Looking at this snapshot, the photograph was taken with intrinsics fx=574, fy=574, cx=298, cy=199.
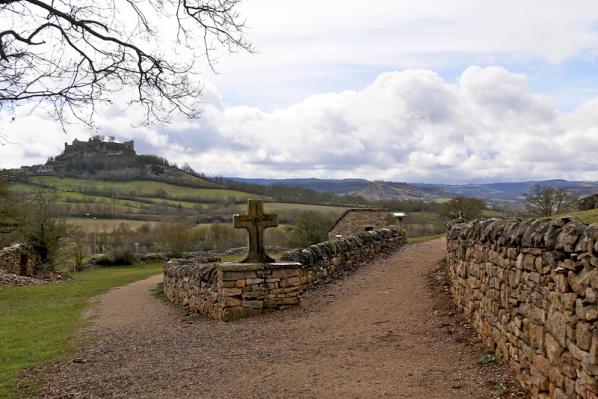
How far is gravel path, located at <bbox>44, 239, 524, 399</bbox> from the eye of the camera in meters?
6.64

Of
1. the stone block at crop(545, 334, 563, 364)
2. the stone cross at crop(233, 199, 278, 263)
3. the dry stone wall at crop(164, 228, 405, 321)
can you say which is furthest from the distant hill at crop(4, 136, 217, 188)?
the stone block at crop(545, 334, 563, 364)

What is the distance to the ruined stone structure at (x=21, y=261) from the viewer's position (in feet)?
97.4

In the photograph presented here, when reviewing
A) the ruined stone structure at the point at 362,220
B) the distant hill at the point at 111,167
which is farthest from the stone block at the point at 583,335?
the distant hill at the point at 111,167

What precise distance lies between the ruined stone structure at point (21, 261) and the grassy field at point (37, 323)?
4982mm

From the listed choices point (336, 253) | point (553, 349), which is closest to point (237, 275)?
point (336, 253)

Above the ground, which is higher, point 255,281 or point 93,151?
point 93,151

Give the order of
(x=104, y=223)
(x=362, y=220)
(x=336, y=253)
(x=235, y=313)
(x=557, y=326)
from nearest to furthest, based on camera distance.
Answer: (x=557, y=326), (x=235, y=313), (x=336, y=253), (x=362, y=220), (x=104, y=223)

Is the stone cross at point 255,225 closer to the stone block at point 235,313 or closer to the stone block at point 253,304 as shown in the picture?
the stone block at point 253,304

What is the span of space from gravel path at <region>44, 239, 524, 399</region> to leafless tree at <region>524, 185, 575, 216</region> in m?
15.6

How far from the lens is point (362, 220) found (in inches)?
1142

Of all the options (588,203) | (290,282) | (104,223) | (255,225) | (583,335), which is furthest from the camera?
(104,223)

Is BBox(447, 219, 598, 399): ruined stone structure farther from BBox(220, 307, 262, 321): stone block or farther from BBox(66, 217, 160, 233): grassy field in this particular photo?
BBox(66, 217, 160, 233): grassy field

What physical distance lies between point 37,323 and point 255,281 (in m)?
6.48

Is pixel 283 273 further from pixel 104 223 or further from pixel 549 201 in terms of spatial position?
pixel 104 223
